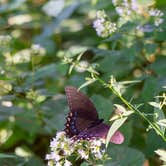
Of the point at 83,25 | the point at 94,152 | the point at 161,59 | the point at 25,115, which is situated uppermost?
the point at 83,25

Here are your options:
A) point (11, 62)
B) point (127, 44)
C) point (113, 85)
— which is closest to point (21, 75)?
point (11, 62)

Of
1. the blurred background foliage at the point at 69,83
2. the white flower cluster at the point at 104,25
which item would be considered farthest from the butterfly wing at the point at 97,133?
the white flower cluster at the point at 104,25

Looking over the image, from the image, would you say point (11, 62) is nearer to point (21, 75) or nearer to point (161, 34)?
point (21, 75)

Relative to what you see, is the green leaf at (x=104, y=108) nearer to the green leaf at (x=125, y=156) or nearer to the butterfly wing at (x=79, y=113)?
the green leaf at (x=125, y=156)

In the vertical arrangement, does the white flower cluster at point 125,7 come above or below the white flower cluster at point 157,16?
above

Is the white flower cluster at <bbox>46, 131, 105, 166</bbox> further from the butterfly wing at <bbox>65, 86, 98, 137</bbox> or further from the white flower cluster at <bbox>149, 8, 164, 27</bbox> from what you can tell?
the white flower cluster at <bbox>149, 8, 164, 27</bbox>

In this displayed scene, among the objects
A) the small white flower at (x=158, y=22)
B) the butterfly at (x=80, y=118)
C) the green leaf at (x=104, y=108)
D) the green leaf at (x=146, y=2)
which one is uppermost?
the green leaf at (x=146, y=2)

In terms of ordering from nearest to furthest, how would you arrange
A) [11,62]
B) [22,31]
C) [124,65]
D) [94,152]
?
1. [94,152]
2. [11,62]
3. [124,65]
4. [22,31]

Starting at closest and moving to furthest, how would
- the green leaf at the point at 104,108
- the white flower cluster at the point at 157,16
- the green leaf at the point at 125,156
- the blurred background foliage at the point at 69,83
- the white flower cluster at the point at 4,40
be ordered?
the green leaf at the point at 125,156, the green leaf at the point at 104,108, the blurred background foliage at the point at 69,83, the white flower cluster at the point at 157,16, the white flower cluster at the point at 4,40
